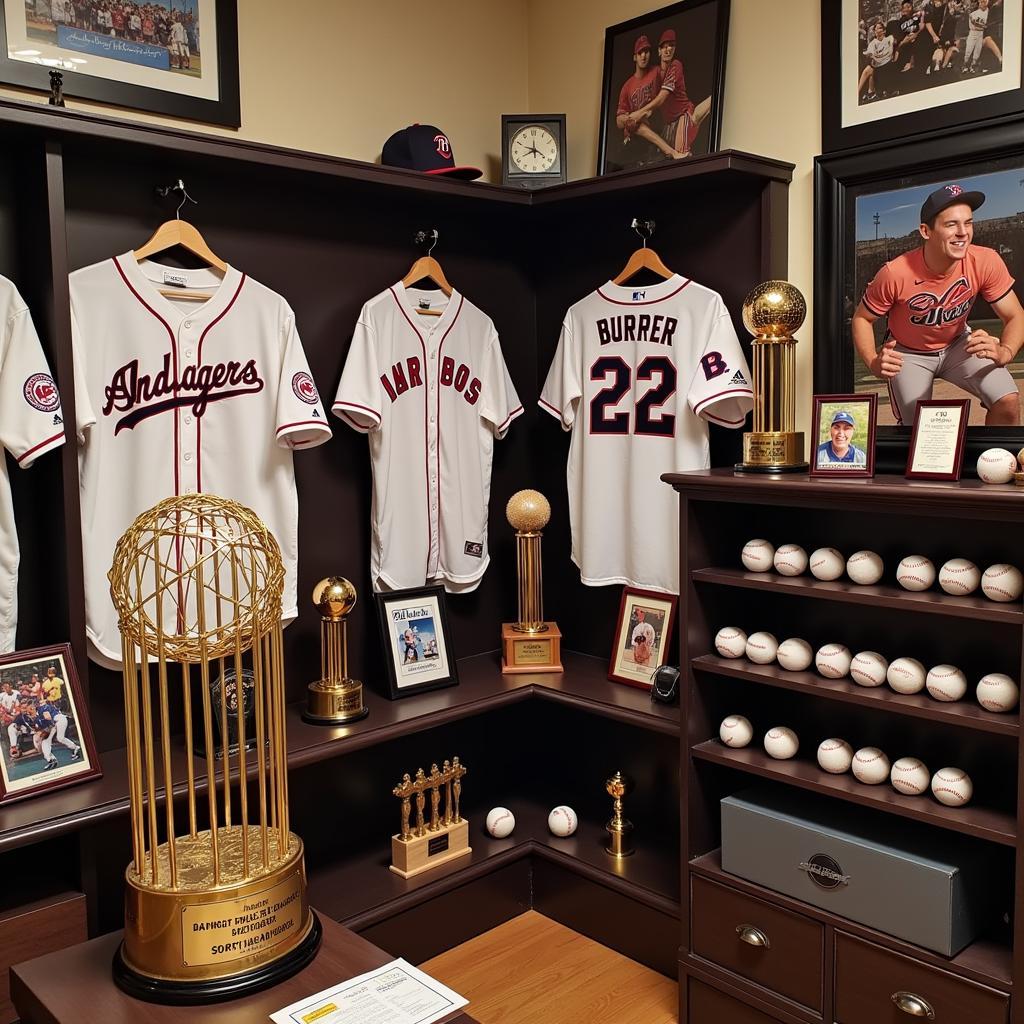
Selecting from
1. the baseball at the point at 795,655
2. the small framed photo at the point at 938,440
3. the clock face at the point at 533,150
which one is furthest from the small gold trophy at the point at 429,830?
the clock face at the point at 533,150

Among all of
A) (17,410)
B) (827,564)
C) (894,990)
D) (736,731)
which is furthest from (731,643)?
(17,410)

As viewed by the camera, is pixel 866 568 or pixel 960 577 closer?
pixel 960 577

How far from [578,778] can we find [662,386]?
4.32 ft

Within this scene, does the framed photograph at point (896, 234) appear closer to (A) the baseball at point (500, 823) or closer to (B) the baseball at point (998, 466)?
(B) the baseball at point (998, 466)

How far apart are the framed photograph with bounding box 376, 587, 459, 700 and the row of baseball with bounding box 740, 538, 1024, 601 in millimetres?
924

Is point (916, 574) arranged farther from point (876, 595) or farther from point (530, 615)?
point (530, 615)

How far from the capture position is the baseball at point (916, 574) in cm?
219

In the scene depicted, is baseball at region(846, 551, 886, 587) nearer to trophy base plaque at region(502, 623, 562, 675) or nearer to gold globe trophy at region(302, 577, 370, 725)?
trophy base plaque at region(502, 623, 562, 675)

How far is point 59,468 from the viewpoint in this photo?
236cm

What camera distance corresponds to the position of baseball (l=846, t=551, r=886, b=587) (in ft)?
7.47

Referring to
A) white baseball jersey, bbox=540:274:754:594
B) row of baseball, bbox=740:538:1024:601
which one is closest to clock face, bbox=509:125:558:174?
white baseball jersey, bbox=540:274:754:594

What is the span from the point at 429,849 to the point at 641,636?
85cm

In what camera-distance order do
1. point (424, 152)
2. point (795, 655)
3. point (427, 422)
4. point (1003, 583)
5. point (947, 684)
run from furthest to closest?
point (427, 422), point (424, 152), point (795, 655), point (947, 684), point (1003, 583)

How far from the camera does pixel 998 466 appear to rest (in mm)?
2090
